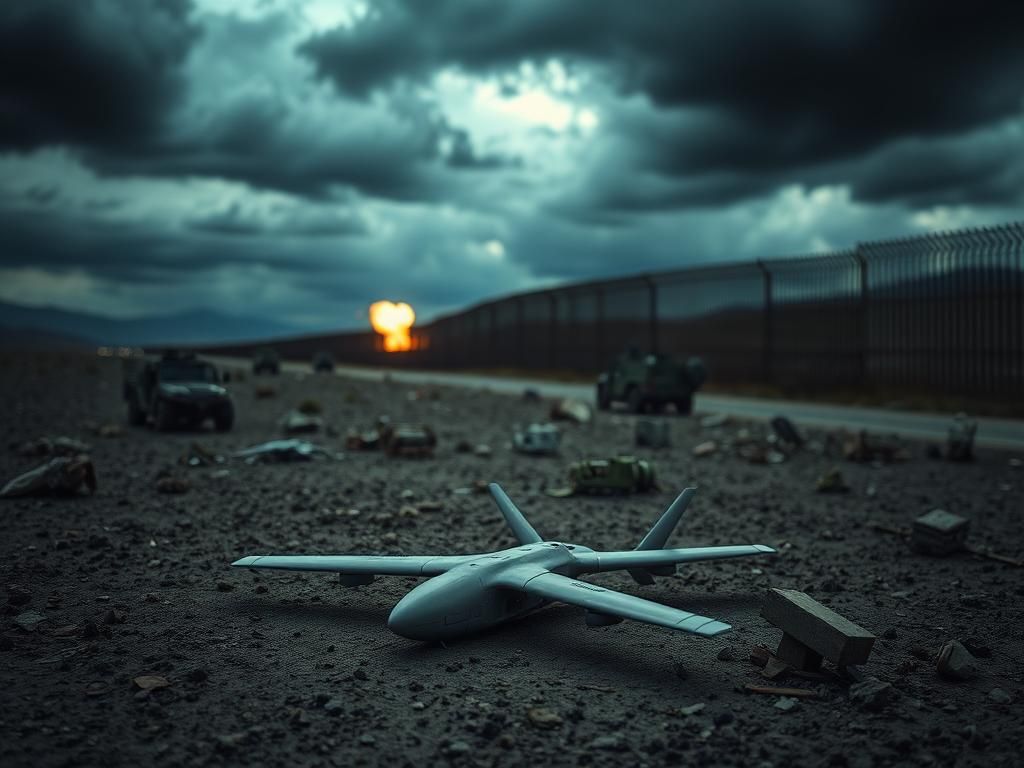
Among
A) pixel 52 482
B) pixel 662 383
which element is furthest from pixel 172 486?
pixel 662 383

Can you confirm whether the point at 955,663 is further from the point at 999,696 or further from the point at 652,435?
the point at 652,435

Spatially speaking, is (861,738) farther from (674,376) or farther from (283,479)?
(674,376)

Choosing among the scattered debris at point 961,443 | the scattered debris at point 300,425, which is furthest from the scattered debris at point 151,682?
the scattered debris at point 300,425

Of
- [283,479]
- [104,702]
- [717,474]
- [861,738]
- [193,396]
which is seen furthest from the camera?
[193,396]

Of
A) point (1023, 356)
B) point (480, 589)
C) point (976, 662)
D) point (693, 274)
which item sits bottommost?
point (976, 662)

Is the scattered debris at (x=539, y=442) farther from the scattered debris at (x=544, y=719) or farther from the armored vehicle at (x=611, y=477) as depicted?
the scattered debris at (x=544, y=719)

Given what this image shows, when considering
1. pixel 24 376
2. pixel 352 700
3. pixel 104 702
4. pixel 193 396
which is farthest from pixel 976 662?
pixel 24 376

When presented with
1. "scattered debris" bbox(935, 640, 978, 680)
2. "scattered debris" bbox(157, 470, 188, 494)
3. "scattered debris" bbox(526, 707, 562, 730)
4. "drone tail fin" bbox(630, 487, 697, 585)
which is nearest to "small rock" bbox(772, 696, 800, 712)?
"scattered debris" bbox(935, 640, 978, 680)

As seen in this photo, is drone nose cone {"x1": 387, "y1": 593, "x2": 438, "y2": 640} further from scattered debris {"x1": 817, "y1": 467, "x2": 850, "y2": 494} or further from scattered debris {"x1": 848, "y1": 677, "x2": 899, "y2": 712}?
scattered debris {"x1": 817, "y1": 467, "x2": 850, "y2": 494}
